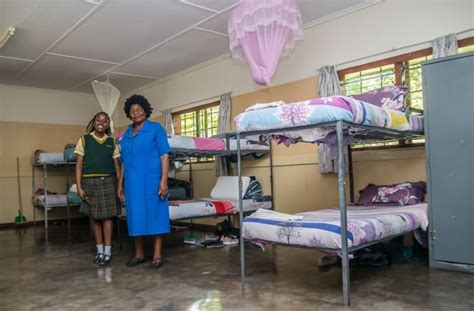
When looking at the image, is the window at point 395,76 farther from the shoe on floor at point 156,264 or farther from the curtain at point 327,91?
the shoe on floor at point 156,264

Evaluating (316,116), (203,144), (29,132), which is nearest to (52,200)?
(29,132)

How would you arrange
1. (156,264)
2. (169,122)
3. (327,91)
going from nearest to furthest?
(156,264) → (327,91) → (169,122)

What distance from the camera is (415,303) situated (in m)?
2.59

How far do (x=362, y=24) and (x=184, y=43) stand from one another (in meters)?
2.44

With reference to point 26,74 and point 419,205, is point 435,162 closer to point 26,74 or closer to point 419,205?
point 419,205

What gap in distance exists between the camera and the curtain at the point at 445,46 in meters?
3.69

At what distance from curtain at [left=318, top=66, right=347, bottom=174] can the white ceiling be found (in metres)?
0.69

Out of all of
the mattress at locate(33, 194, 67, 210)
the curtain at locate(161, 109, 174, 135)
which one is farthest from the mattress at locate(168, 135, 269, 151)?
the mattress at locate(33, 194, 67, 210)

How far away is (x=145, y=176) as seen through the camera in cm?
376

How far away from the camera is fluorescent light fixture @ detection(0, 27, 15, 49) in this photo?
4.66 metres

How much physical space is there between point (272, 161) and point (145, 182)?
7.54 ft

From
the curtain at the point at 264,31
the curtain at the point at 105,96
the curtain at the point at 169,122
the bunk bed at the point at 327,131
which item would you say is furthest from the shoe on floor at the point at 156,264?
the curtain at the point at 169,122

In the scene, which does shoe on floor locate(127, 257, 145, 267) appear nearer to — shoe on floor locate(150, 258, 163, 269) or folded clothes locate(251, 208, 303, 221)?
shoe on floor locate(150, 258, 163, 269)

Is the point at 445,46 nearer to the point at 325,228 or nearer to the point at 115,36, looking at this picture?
the point at 325,228
